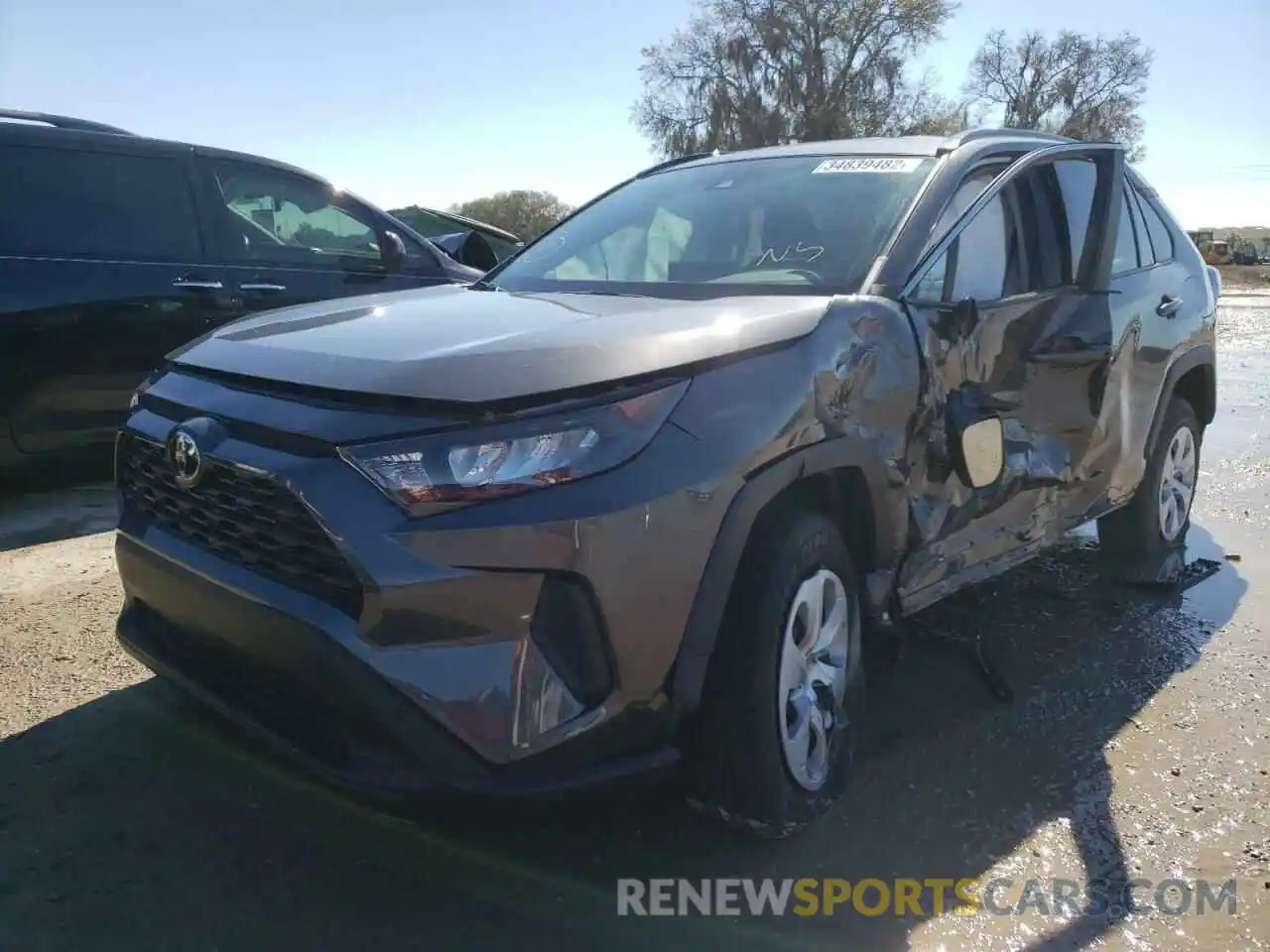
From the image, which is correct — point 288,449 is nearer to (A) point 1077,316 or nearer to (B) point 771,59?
(A) point 1077,316

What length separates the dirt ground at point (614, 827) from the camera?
7.34ft

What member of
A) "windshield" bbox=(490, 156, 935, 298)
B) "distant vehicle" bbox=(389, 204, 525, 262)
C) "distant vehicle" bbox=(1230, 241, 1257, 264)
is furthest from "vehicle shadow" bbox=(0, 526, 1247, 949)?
"distant vehicle" bbox=(1230, 241, 1257, 264)

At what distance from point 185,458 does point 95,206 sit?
3.42 metres

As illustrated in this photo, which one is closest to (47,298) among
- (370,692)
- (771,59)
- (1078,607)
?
(370,692)

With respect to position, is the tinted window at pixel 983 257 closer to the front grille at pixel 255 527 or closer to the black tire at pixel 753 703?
the black tire at pixel 753 703

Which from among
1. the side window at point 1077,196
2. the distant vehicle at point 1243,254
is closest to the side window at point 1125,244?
the side window at point 1077,196

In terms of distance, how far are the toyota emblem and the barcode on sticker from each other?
6.92ft

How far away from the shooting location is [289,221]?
5.80 m

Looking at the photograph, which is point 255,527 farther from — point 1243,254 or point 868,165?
point 1243,254

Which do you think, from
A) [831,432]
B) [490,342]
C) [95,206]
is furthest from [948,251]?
[95,206]

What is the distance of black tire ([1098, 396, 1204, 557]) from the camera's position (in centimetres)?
454

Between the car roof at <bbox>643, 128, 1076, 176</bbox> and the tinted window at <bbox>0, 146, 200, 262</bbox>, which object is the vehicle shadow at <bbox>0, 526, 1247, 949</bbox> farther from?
the tinted window at <bbox>0, 146, 200, 262</bbox>

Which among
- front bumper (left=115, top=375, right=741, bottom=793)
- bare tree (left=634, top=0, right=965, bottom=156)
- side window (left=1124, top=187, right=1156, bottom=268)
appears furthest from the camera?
bare tree (left=634, top=0, right=965, bottom=156)

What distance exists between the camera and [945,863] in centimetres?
253
